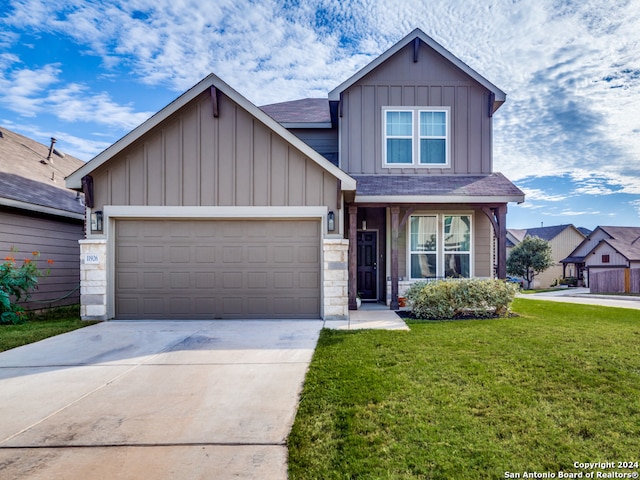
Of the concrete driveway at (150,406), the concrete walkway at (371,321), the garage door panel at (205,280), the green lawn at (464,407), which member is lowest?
the concrete walkway at (371,321)

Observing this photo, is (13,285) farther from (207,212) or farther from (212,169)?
(212,169)

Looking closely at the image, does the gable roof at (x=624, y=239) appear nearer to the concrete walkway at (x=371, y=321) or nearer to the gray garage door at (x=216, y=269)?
the concrete walkway at (x=371, y=321)

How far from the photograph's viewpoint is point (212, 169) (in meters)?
7.65

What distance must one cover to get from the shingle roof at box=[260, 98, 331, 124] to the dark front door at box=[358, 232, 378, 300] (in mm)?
3755

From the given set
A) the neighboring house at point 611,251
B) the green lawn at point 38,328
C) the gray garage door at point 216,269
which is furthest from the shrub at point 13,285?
the neighboring house at point 611,251

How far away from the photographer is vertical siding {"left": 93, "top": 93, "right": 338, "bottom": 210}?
300 inches

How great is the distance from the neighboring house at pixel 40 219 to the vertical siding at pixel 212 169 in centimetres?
269

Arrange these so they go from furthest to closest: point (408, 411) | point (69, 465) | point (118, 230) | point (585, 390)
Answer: point (118, 230) → point (585, 390) → point (408, 411) → point (69, 465)

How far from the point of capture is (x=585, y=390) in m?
3.67

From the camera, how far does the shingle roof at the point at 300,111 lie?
11.4 m

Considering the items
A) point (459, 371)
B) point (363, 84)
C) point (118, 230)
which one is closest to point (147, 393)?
point (459, 371)

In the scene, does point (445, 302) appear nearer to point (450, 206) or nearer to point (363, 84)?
point (450, 206)

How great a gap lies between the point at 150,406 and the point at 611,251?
110 feet

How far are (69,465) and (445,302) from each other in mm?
7093
